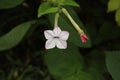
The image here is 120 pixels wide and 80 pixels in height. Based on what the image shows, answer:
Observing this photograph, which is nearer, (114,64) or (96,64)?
(114,64)

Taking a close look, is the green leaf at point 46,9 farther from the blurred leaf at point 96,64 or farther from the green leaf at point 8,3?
the blurred leaf at point 96,64

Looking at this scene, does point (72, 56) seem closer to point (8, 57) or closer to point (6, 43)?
point (6, 43)

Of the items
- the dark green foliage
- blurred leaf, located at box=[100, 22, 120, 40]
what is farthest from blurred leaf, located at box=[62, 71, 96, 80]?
blurred leaf, located at box=[100, 22, 120, 40]

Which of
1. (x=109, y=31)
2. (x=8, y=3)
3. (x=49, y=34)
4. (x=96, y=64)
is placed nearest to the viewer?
(x=49, y=34)

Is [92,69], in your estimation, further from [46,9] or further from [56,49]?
[46,9]

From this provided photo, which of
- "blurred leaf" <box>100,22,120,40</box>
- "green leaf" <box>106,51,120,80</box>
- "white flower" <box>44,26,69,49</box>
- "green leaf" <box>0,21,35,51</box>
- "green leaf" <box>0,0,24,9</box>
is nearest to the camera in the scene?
"white flower" <box>44,26,69,49</box>

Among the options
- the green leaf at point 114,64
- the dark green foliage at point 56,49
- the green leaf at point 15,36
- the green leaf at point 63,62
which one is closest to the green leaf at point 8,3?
the dark green foliage at point 56,49

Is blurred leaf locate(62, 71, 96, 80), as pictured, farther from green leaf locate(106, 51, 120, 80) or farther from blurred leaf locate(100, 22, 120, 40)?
blurred leaf locate(100, 22, 120, 40)

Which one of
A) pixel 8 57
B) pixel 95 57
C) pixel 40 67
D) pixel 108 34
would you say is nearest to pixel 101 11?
pixel 108 34

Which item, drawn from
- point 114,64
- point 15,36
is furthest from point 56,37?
point 15,36
